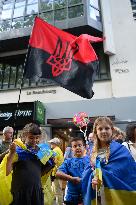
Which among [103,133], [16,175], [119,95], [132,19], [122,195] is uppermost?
[132,19]

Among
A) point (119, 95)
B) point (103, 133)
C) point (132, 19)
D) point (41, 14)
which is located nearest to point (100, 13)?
point (132, 19)

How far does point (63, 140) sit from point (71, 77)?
915cm

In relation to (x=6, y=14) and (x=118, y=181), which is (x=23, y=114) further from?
(x=118, y=181)

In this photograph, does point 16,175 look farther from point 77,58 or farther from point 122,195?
point 77,58

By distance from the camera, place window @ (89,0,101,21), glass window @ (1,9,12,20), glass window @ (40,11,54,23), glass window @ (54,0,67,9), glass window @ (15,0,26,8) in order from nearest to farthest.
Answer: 1. window @ (89,0,101,21)
2. glass window @ (40,11,54,23)
3. glass window @ (54,0,67,9)
4. glass window @ (1,9,12,20)
5. glass window @ (15,0,26,8)

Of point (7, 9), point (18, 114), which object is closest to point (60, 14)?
point (7, 9)

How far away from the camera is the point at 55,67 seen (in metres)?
5.18

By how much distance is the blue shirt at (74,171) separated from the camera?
4246mm

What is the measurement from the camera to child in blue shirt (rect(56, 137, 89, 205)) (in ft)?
13.8

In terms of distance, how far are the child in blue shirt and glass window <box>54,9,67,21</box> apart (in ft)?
37.6

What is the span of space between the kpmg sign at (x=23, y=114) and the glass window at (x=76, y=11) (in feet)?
16.7

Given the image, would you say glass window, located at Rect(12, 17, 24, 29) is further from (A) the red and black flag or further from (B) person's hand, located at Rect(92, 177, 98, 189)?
(B) person's hand, located at Rect(92, 177, 98, 189)

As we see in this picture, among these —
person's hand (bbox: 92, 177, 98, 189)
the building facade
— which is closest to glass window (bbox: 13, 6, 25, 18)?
the building facade

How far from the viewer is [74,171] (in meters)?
4.44
